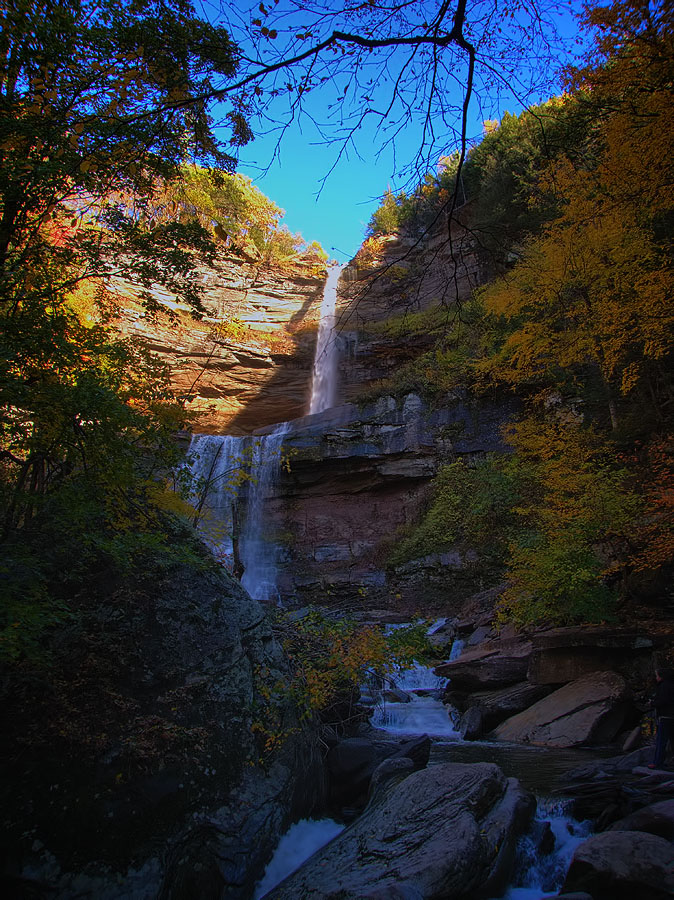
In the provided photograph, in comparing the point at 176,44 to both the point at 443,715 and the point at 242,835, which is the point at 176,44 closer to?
the point at 242,835

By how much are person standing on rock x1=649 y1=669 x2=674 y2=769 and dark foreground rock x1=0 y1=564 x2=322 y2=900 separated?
13.2 feet

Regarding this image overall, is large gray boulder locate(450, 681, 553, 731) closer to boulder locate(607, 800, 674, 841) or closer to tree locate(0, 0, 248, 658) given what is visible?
boulder locate(607, 800, 674, 841)

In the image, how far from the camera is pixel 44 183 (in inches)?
166

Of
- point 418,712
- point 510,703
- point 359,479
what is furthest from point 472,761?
point 359,479

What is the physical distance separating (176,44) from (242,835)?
20.9 feet

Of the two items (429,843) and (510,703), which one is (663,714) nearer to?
(510,703)

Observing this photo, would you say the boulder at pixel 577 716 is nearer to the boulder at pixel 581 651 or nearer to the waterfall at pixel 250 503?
the boulder at pixel 581 651

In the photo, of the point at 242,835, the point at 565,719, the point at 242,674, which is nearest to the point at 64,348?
the point at 242,674

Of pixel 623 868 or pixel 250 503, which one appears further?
pixel 250 503

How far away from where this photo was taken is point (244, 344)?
27.2 m

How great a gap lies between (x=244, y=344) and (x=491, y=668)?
2143 cm

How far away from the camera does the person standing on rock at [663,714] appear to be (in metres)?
6.06

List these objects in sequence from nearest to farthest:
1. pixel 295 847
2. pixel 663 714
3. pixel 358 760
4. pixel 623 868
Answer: pixel 623 868, pixel 295 847, pixel 663 714, pixel 358 760

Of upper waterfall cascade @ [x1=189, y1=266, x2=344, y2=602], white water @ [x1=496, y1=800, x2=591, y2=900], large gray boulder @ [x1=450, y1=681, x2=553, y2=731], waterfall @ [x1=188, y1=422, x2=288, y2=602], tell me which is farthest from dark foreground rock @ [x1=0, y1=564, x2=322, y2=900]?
waterfall @ [x1=188, y1=422, x2=288, y2=602]
